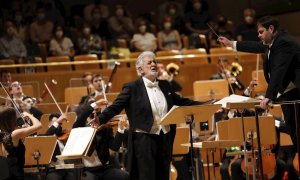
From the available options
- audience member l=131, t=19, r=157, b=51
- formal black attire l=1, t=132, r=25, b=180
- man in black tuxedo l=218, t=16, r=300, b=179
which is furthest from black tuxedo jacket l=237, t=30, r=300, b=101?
audience member l=131, t=19, r=157, b=51

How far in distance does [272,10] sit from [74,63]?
18.9ft

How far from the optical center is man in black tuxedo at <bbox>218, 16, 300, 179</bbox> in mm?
7320

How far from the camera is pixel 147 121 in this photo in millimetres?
7594

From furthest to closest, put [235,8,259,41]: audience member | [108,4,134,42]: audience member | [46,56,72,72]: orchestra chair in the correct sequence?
[108,4,134,42]: audience member < [235,8,259,41]: audience member < [46,56,72,72]: orchestra chair

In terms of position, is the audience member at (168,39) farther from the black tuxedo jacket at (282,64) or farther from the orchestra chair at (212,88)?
the black tuxedo jacket at (282,64)

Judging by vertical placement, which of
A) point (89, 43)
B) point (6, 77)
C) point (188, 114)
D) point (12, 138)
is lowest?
point (12, 138)

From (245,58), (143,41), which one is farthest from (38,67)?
(245,58)

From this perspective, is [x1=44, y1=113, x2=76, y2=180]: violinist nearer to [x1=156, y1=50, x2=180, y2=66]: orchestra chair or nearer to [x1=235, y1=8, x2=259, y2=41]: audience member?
[x1=156, y1=50, x2=180, y2=66]: orchestra chair

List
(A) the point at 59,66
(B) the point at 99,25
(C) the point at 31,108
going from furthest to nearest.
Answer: (B) the point at 99,25 → (A) the point at 59,66 → (C) the point at 31,108

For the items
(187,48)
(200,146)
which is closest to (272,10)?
(187,48)

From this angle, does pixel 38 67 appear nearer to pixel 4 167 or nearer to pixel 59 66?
pixel 59 66

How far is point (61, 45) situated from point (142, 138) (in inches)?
311

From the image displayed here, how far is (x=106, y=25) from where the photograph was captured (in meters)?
16.3

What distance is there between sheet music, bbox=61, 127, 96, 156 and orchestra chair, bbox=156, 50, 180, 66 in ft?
21.3
